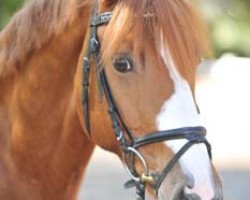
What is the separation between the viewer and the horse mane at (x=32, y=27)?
293 cm

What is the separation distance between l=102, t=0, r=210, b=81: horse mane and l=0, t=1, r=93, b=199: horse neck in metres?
0.33

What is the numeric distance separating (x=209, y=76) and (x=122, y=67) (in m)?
9.00

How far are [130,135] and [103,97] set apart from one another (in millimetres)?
192

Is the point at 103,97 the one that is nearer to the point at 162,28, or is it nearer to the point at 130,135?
the point at 130,135

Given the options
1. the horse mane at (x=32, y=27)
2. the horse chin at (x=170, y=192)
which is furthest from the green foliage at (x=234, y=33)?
the horse chin at (x=170, y=192)

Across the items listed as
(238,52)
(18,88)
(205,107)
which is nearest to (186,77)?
(18,88)

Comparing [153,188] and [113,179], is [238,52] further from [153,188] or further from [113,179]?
[153,188]

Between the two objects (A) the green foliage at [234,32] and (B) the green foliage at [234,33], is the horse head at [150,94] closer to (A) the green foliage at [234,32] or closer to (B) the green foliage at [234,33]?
(A) the green foliage at [234,32]

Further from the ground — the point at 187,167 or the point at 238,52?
the point at 187,167

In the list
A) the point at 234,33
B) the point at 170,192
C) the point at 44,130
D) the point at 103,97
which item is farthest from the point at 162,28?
the point at 234,33

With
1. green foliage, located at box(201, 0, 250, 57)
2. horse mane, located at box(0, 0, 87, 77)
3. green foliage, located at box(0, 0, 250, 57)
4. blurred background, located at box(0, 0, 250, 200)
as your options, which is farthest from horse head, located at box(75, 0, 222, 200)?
green foliage, located at box(201, 0, 250, 57)

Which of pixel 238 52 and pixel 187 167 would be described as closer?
pixel 187 167

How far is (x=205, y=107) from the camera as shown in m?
10.8

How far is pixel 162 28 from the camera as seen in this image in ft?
8.67
